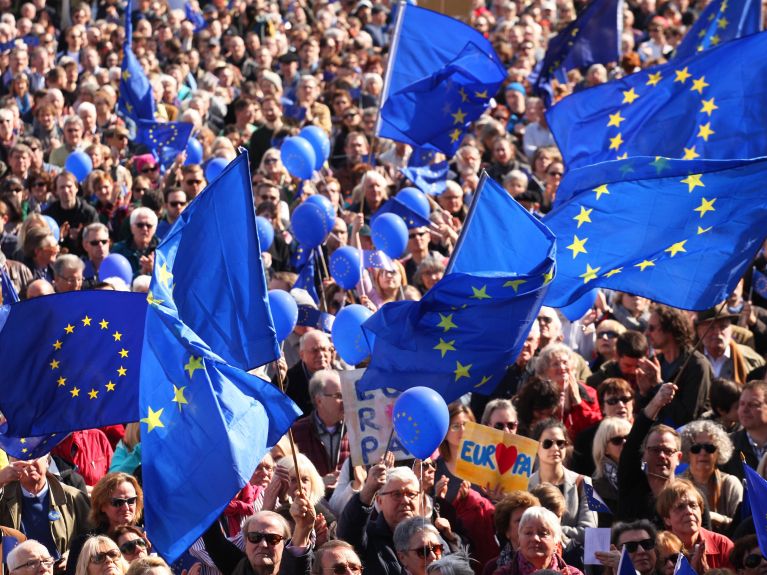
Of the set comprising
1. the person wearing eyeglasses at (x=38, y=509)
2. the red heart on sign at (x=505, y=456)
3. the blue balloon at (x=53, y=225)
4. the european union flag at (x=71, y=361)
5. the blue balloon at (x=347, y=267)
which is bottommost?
the blue balloon at (x=53, y=225)

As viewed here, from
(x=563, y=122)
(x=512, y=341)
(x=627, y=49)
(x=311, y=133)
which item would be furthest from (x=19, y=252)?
(x=627, y=49)

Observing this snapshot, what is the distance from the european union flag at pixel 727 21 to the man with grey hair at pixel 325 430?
4.97 meters

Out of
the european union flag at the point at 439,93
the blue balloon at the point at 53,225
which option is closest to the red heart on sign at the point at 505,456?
the european union flag at the point at 439,93

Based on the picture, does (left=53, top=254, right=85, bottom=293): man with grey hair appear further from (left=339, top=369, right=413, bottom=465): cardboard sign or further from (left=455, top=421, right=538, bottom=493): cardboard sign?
(left=455, top=421, right=538, bottom=493): cardboard sign

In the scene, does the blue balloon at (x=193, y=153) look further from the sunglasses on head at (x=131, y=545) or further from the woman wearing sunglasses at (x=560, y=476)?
the sunglasses on head at (x=131, y=545)

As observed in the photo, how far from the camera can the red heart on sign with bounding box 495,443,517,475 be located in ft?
31.6

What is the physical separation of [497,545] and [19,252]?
532 cm

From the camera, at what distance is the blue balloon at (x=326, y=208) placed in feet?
43.4

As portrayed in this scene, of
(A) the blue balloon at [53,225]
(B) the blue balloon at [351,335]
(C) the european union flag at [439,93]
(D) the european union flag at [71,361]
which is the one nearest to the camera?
(D) the european union flag at [71,361]

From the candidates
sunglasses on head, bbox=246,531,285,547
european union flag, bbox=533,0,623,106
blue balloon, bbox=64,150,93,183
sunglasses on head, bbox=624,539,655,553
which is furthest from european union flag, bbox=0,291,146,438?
european union flag, bbox=533,0,623,106

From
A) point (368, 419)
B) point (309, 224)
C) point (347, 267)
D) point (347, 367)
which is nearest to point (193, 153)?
point (309, 224)

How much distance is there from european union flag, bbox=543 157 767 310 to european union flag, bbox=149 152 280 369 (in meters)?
2.08

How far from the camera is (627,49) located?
69.3 feet

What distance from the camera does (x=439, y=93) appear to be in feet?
45.7
